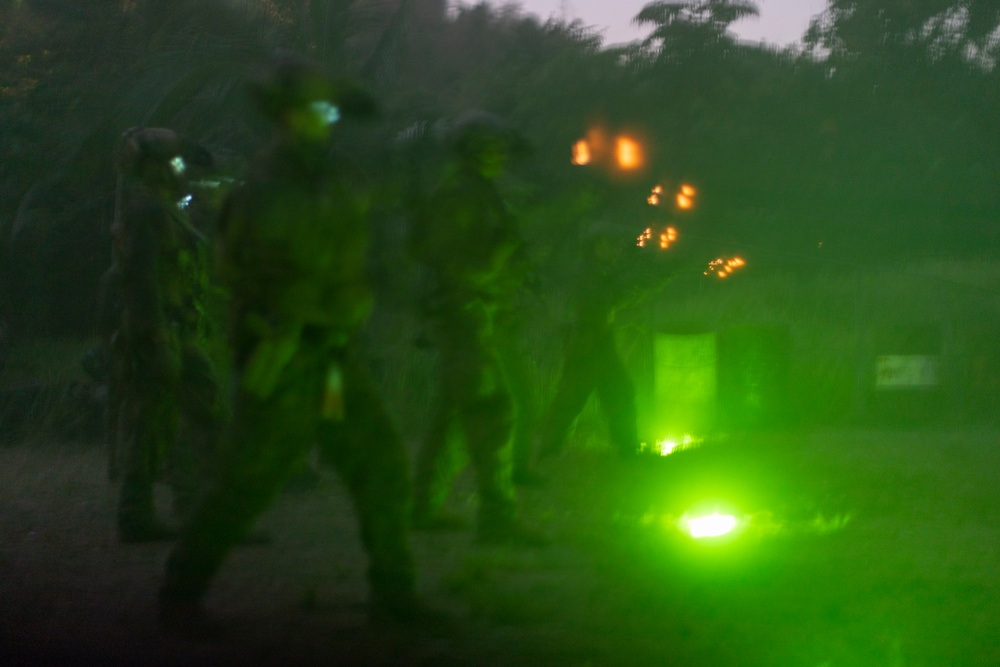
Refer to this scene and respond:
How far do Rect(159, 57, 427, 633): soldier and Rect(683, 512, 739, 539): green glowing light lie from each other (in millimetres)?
2160

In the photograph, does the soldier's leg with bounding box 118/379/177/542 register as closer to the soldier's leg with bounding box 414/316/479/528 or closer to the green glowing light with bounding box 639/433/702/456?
the soldier's leg with bounding box 414/316/479/528

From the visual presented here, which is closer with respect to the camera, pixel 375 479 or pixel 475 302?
pixel 375 479

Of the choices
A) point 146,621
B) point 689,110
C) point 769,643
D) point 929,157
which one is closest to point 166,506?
point 146,621

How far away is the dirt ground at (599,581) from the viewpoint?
4.29 meters

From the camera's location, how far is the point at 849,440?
986 cm

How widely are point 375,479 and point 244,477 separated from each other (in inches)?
18.7

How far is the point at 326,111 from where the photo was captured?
177 inches

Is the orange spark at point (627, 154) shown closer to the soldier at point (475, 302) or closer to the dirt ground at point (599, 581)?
the dirt ground at point (599, 581)

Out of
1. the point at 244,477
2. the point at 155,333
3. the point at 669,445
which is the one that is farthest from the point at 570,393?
the point at 244,477

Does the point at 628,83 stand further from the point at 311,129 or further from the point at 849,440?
the point at 311,129

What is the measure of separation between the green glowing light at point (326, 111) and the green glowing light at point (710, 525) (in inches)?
113

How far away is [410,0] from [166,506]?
8.51 meters

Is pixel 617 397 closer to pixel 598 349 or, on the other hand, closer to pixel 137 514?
pixel 598 349

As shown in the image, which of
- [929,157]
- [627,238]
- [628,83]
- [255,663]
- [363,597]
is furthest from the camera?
[929,157]
